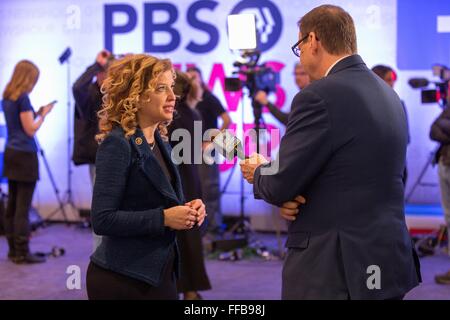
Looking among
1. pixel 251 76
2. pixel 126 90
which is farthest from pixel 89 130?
pixel 126 90

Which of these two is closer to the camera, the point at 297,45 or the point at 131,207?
the point at 297,45

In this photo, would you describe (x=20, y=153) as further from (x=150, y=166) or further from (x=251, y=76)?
(x=150, y=166)

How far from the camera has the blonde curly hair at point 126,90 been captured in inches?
94.4

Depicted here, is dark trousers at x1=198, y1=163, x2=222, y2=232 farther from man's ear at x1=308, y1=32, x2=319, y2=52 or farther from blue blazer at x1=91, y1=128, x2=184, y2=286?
man's ear at x1=308, y1=32, x2=319, y2=52

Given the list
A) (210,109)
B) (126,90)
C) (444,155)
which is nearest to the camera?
(126,90)

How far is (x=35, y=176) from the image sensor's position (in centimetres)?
575

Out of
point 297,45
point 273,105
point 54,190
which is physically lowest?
point 54,190

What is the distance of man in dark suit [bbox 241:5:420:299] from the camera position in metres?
2.01

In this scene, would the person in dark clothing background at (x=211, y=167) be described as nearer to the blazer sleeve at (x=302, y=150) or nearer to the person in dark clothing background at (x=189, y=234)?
the person in dark clothing background at (x=189, y=234)

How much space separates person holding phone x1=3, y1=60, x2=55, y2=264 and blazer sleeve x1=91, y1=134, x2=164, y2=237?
356cm

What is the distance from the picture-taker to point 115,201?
2295 mm

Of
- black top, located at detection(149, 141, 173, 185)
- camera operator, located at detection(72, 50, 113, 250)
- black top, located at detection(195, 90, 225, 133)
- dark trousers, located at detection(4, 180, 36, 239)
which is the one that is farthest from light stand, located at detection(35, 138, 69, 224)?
black top, located at detection(149, 141, 173, 185)

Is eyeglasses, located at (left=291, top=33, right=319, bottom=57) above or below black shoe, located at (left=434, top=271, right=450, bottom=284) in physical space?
above

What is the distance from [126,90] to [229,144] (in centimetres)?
42
